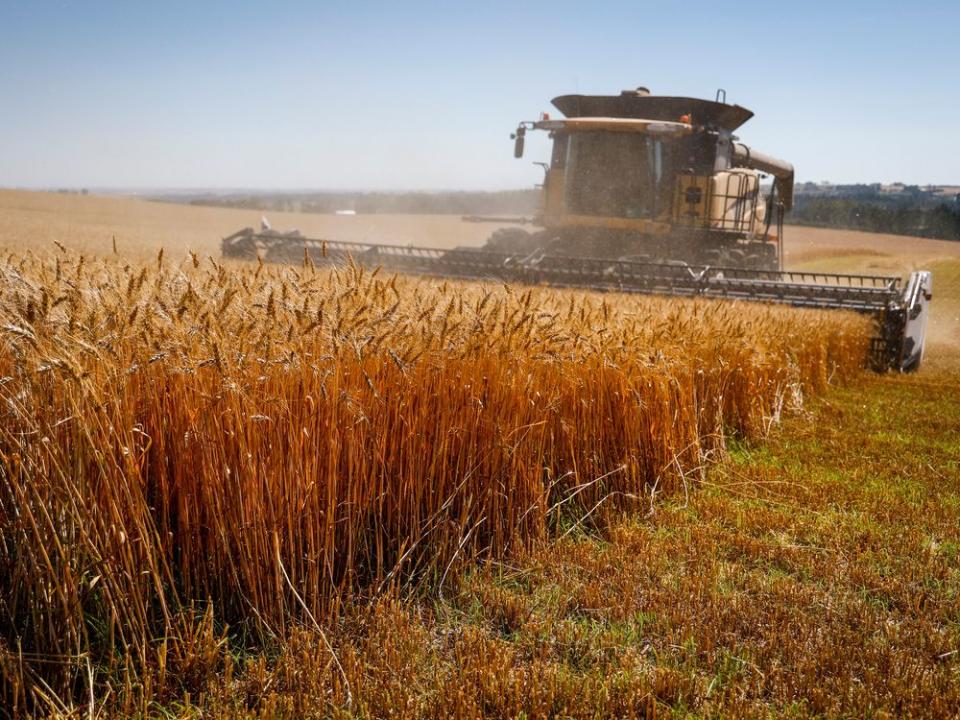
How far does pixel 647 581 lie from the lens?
3.36m

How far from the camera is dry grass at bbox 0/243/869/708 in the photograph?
2.41 metres

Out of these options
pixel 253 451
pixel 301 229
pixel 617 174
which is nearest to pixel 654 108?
pixel 617 174

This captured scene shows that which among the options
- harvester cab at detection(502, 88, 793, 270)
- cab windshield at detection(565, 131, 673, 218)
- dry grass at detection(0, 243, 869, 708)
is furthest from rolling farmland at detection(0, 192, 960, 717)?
cab windshield at detection(565, 131, 673, 218)

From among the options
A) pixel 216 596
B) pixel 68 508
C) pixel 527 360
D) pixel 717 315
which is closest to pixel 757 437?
pixel 717 315

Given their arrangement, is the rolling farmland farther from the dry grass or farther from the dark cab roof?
the dark cab roof

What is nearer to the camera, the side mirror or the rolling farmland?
the rolling farmland

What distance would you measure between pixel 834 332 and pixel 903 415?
1563 millimetres

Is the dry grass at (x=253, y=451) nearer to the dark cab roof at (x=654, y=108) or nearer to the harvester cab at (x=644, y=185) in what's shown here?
the harvester cab at (x=644, y=185)

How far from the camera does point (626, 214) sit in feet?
40.6

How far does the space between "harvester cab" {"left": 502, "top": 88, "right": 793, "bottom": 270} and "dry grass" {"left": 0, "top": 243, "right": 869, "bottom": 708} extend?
26.6 feet

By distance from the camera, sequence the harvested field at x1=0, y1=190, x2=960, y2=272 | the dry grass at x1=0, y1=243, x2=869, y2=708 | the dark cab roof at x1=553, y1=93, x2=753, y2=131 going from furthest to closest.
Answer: the harvested field at x1=0, y1=190, x2=960, y2=272, the dark cab roof at x1=553, y1=93, x2=753, y2=131, the dry grass at x1=0, y1=243, x2=869, y2=708

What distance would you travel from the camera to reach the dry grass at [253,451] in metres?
2.41

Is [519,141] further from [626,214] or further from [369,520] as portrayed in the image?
[369,520]

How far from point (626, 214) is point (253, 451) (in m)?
10.2
